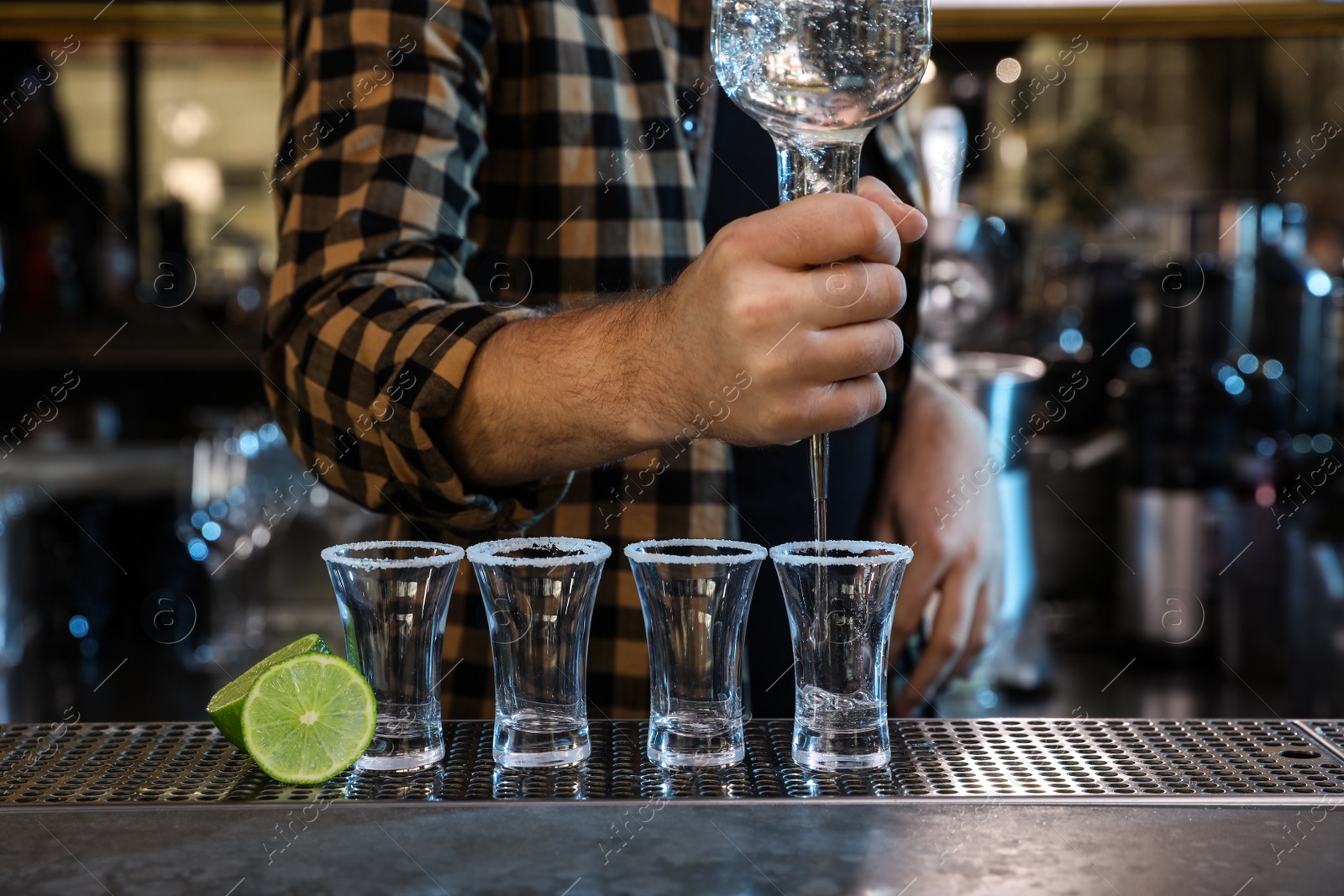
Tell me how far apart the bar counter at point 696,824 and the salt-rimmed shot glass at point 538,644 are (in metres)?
0.02

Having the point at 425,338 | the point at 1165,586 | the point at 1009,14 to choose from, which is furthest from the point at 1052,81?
the point at 425,338

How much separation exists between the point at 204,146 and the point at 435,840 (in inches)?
161

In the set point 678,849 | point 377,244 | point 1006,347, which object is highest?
point 377,244

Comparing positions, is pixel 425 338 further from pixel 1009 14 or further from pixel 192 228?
pixel 192 228

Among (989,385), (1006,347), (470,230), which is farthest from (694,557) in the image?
(1006,347)

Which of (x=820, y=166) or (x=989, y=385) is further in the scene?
(x=989, y=385)

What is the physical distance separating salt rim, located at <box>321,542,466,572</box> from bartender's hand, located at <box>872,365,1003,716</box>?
0.63 metres

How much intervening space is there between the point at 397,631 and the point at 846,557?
27cm

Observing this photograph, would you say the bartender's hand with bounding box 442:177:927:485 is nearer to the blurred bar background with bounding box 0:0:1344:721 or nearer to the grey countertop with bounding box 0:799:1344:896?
the grey countertop with bounding box 0:799:1344:896

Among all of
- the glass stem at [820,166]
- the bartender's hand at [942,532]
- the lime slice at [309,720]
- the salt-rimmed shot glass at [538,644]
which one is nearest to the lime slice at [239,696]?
the lime slice at [309,720]

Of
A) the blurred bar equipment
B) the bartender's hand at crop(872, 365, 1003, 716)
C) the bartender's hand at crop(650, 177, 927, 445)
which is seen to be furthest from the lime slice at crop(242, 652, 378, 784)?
the blurred bar equipment

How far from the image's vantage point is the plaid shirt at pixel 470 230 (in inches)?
38.7

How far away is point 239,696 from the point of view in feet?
2.64

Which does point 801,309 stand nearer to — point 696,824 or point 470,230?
point 696,824
